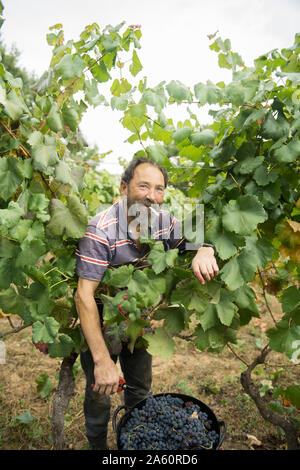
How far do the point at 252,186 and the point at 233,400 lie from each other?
226 cm

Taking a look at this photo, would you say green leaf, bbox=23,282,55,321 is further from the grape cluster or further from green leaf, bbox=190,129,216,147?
green leaf, bbox=190,129,216,147

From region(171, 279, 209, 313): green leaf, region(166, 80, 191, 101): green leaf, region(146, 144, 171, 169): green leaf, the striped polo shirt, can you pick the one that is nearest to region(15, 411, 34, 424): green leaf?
the striped polo shirt

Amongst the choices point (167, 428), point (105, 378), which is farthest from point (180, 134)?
point (167, 428)

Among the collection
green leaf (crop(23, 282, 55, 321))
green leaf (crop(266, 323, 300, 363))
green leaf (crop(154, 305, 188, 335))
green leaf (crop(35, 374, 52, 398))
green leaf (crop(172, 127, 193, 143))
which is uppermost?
green leaf (crop(172, 127, 193, 143))

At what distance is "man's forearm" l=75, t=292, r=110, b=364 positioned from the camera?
157 cm

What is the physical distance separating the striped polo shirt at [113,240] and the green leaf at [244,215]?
56 centimetres

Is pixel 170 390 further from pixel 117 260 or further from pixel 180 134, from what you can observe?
pixel 180 134

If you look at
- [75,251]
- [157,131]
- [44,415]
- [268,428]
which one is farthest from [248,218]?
[44,415]

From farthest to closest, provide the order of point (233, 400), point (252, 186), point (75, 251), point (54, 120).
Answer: point (233, 400) → point (75, 251) → point (252, 186) → point (54, 120)

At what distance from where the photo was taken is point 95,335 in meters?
1.61

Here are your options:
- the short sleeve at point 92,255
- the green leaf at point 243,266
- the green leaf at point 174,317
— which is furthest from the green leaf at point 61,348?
the green leaf at point 243,266

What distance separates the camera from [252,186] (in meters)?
1.45

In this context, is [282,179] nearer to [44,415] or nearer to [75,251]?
[75,251]

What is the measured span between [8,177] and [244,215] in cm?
97
